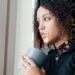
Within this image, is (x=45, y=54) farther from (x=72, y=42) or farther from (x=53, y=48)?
(x=72, y=42)

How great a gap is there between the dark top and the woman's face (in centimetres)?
10

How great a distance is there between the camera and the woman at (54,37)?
4.11 feet

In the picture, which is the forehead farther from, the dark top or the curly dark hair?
the dark top

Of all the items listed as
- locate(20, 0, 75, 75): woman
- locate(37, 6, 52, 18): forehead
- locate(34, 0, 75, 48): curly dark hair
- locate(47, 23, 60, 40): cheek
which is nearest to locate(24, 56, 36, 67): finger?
locate(20, 0, 75, 75): woman

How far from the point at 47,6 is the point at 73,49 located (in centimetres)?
38

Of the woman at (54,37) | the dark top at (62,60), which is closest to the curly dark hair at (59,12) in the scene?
the woman at (54,37)

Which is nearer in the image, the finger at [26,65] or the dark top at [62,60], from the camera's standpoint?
the dark top at [62,60]

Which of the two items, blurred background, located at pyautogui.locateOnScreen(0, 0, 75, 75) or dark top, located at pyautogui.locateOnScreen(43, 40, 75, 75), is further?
blurred background, located at pyautogui.locateOnScreen(0, 0, 75, 75)

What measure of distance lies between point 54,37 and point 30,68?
0.98 feet

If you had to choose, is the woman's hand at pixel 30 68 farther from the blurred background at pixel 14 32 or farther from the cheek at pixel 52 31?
the cheek at pixel 52 31

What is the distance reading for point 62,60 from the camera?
4.14 ft

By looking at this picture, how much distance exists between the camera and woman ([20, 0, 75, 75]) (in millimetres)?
1253

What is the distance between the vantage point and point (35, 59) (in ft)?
4.36

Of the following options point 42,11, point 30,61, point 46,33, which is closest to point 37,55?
point 30,61
